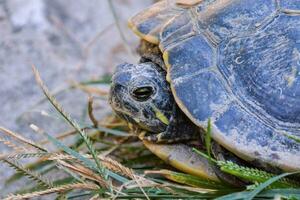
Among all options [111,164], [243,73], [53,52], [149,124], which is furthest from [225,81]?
[53,52]

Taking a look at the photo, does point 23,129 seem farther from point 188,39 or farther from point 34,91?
point 188,39

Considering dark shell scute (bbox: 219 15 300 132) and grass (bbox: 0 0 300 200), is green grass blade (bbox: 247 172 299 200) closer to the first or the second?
grass (bbox: 0 0 300 200)

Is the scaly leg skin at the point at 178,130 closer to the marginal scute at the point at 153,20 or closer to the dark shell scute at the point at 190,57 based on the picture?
the dark shell scute at the point at 190,57

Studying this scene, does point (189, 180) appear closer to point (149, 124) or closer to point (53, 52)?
point (149, 124)

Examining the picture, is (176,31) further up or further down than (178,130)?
further up

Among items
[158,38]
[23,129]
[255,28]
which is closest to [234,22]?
[255,28]

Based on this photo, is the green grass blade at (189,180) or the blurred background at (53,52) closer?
the green grass blade at (189,180)

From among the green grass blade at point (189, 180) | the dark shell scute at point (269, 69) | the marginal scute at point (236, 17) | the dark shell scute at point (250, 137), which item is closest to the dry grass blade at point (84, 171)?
the green grass blade at point (189, 180)
